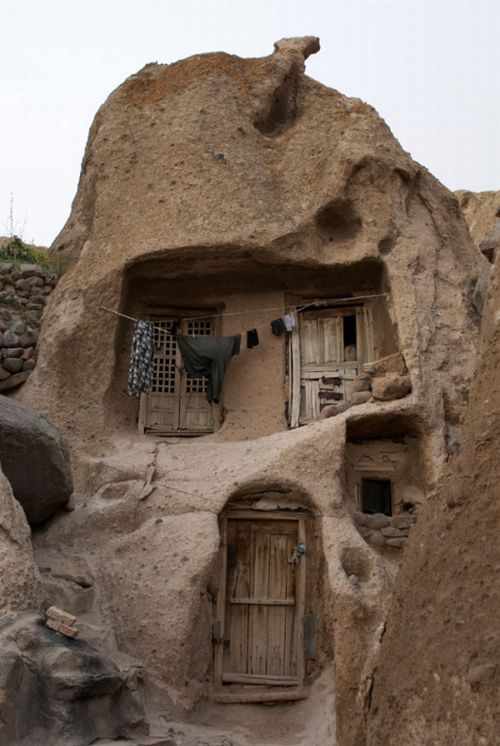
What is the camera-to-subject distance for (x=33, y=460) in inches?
376

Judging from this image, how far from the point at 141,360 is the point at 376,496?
3.81 metres

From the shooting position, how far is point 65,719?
650 cm

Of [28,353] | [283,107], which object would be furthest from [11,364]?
[283,107]

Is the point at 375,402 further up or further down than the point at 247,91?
further down

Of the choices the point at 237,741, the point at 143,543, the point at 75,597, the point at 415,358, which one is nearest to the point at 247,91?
the point at 415,358

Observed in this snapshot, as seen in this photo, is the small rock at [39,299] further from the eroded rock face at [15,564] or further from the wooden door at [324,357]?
the eroded rock face at [15,564]

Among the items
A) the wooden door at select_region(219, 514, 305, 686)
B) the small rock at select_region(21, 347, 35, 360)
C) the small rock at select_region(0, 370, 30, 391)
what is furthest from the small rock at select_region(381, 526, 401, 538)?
the small rock at select_region(21, 347, 35, 360)

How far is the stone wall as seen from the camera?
11789 mm

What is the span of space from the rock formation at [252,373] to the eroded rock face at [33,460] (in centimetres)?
58

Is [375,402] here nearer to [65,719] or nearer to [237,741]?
[237,741]

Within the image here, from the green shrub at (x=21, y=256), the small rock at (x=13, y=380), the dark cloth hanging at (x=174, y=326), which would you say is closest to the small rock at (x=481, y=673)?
the small rock at (x=13, y=380)

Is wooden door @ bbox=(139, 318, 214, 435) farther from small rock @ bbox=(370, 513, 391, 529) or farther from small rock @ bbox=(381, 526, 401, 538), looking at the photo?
small rock @ bbox=(381, 526, 401, 538)

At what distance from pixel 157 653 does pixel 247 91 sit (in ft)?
27.8

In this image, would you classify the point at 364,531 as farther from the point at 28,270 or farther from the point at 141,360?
the point at 28,270
